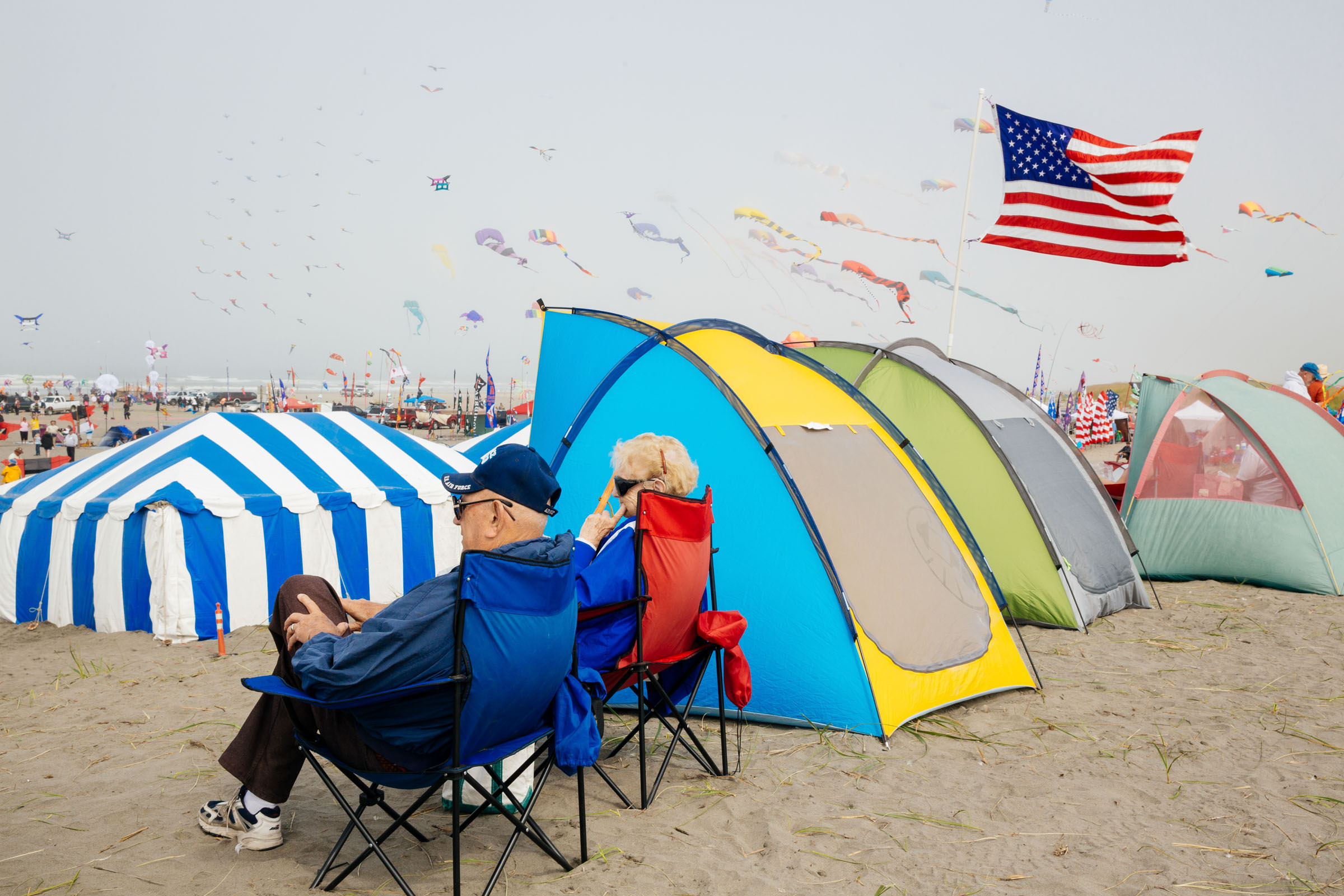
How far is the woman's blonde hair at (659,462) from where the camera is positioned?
339cm

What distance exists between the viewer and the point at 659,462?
134 inches

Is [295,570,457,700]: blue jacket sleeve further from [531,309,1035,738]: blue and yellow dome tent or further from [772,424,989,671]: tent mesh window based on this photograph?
[772,424,989,671]: tent mesh window

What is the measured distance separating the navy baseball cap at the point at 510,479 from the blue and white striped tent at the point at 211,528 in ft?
9.87

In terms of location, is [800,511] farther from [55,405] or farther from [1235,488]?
[55,405]

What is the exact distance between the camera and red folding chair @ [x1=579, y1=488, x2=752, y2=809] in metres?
3.08

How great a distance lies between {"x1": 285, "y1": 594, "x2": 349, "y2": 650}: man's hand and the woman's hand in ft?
3.18

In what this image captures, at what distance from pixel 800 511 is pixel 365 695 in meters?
2.33

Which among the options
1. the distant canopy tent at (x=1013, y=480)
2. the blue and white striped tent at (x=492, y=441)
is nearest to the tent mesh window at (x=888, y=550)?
the distant canopy tent at (x=1013, y=480)

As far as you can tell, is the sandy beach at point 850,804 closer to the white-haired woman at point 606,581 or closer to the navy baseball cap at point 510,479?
the white-haired woman at point 606,581

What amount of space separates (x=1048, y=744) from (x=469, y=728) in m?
2.85

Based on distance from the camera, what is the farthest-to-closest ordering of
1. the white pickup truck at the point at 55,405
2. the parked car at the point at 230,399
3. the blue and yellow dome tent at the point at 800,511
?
1. the parked car at the point at 230,399
2. the white pickup truck at the point at 55,405
3. the blue and yellow dome tent at the point at 800,511

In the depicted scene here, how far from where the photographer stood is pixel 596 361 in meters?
4.71

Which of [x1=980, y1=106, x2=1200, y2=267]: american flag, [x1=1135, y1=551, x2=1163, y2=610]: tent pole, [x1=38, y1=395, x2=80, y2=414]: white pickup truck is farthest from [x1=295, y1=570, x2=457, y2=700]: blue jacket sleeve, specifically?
[x1=38, y1=395, x2=80, y2=414]: white pickup truck

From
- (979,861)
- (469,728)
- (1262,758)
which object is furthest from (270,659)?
(1262,758)
